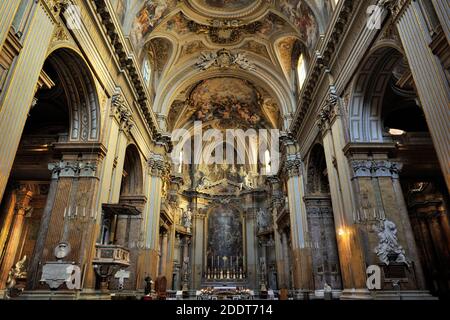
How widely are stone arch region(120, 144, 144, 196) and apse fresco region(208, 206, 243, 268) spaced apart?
11.7 meters

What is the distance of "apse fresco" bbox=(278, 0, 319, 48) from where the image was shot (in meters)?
12.6

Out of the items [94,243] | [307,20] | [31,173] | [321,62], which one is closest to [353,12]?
[321,62]

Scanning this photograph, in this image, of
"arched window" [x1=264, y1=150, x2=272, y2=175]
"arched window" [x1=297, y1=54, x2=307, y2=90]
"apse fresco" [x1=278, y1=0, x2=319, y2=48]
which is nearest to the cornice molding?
"apse fresco" [x1=278, y1=0, x2=319, y2=48]

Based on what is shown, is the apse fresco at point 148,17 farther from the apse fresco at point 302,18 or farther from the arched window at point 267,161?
the arched window at point 267,161

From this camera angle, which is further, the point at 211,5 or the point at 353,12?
the point at 211,5

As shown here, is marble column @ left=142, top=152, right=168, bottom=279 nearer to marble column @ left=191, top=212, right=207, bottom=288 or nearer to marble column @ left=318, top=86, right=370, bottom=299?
marble column @ left=191, top=212, right=207, bottom=288

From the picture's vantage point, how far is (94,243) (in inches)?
355

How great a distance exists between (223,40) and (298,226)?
10.8m

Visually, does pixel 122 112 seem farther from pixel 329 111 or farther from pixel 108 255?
pixel 329 111

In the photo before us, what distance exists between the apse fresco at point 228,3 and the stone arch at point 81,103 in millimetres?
8133

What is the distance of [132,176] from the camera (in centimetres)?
1525

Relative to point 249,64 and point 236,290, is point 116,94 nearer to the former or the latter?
point 249,64

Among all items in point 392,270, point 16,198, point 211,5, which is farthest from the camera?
point 211,5
